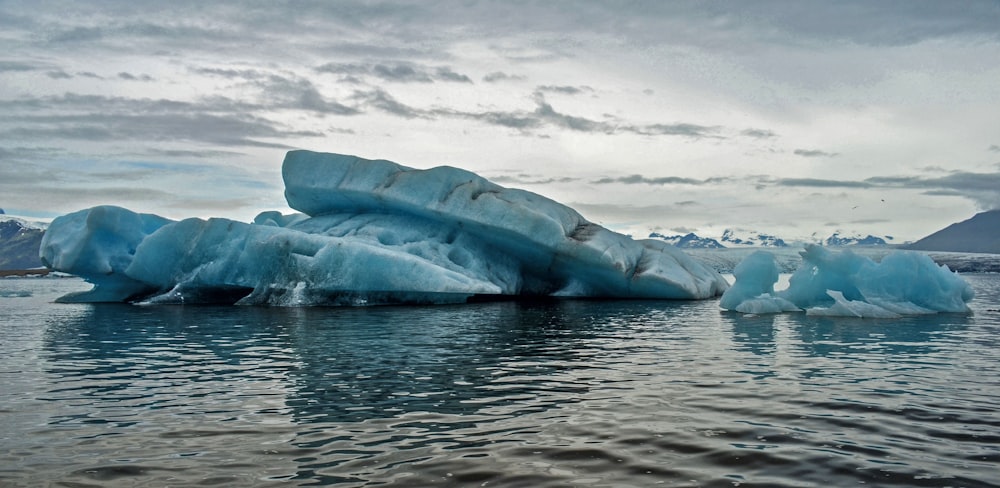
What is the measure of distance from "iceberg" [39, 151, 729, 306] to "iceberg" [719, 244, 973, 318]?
6371mm

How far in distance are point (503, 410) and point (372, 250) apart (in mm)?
16151

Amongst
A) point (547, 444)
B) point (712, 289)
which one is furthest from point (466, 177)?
point (547, 444)

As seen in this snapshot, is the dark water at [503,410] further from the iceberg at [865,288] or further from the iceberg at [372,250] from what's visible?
the iceberg at [372,250]

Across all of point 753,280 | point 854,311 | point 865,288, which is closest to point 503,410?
point 854,311

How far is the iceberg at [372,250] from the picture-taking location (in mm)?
23234

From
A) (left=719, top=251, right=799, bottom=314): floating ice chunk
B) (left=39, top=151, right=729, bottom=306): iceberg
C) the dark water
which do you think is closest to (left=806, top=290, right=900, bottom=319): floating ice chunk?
(left=719, top=251, right=799, bottom=314): floating ice chunk

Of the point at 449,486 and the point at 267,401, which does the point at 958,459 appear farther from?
the point at 267,401

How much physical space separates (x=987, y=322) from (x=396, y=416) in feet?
51.6

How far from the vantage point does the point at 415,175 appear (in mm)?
27078

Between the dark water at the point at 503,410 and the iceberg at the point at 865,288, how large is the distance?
206 inches

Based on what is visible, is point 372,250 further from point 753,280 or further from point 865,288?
point 865,288

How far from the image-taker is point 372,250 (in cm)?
2264

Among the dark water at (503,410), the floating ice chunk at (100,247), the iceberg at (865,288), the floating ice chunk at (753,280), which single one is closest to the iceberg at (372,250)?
the floating ice chunk at (100,247)

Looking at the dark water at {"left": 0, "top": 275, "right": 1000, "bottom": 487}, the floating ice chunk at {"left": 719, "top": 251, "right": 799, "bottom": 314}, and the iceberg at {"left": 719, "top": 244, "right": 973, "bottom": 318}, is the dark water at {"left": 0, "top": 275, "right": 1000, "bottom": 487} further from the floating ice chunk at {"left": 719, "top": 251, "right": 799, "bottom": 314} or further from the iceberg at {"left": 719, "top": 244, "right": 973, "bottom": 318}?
the floating ice chunk at {"left": 719, "top": 251, "right": 799, "bottom": 314}
